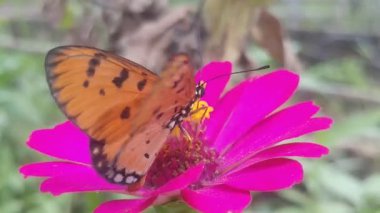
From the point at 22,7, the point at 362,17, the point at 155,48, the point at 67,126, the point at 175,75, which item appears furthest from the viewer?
the point at 22,7

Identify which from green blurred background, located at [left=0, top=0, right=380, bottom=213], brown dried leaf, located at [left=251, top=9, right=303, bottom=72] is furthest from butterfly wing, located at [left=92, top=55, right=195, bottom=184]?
brown dried leaf, located at [left=251, top=9, right=303, bottom=72]

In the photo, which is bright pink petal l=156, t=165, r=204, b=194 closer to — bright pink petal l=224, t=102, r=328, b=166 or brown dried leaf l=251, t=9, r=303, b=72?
bright pink petal l=224, t=102, r=328, b=166

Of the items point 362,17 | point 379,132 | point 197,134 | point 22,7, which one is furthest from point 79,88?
point 22,7

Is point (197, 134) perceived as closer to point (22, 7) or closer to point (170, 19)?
point (170, 19)

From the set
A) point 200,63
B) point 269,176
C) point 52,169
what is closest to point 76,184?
point 52,169

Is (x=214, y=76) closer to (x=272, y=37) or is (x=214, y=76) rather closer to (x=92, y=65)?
(x=92, y=65)

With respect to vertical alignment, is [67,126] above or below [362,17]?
below

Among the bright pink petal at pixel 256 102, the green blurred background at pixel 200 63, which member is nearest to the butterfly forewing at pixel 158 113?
the bright pink petal at pixel 256 102
